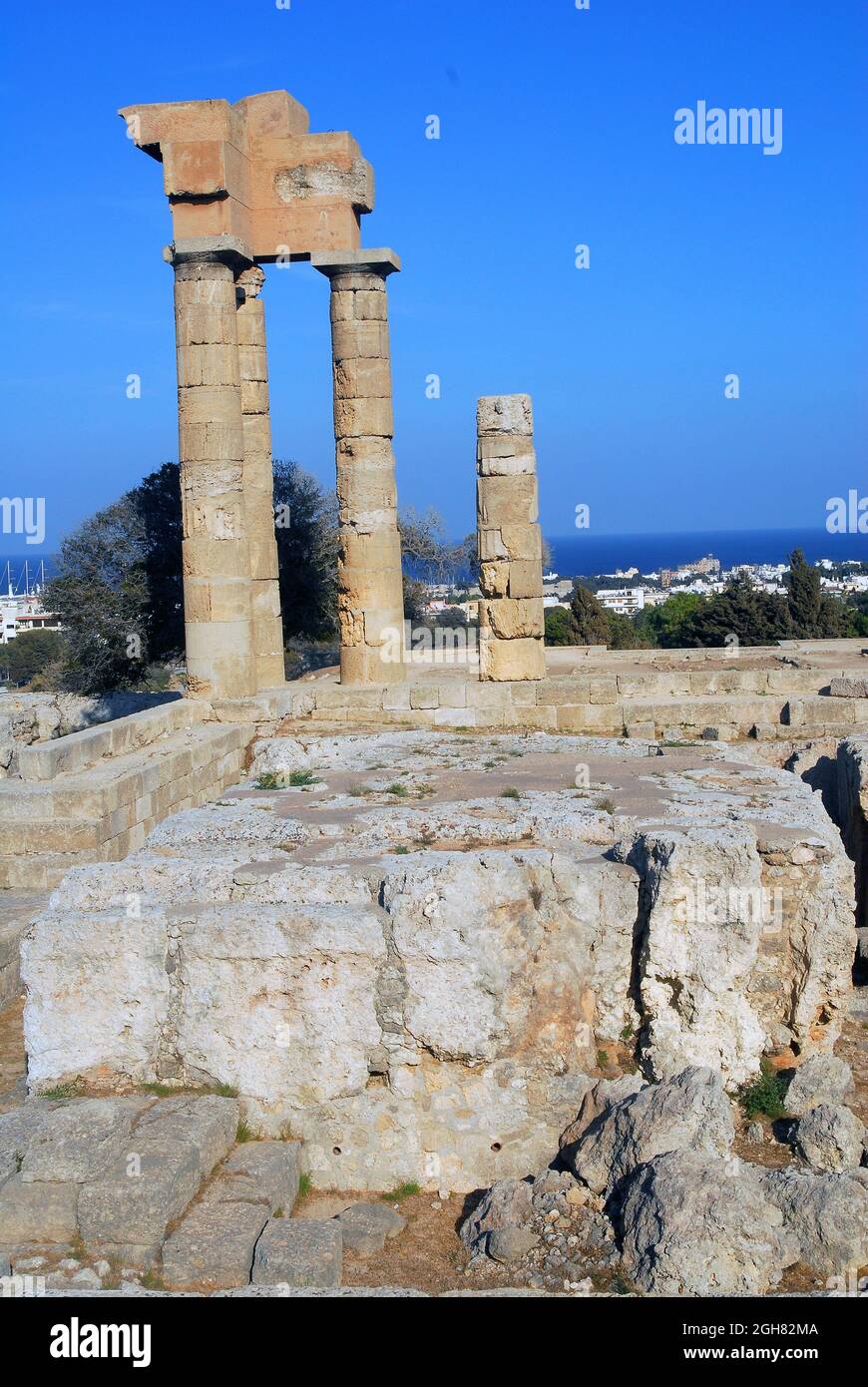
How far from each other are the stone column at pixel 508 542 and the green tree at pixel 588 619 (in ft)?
47.5

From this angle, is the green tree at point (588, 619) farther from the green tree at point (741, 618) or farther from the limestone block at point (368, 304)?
the limestone block at point (368, 304)

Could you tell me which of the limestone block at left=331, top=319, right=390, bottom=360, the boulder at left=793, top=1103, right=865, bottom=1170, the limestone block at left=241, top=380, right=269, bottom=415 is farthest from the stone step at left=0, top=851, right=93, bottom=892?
the limestone block at left=241, top=380, right=269, bottom=415

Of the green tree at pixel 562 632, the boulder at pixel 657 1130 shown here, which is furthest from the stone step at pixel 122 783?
the green tree at pixel 562 632

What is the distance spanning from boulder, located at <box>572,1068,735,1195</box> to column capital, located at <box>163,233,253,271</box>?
10539 millimetres

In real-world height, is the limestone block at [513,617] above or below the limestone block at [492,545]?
below

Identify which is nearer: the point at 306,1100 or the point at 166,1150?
the point at 166,1150

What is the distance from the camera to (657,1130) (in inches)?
181

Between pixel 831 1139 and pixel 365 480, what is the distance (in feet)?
35.1

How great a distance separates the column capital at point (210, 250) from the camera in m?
12.8

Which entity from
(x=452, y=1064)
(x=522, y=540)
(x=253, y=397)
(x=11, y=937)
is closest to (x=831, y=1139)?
(x=452, y=1064)

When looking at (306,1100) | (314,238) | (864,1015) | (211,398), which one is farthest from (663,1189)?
(314,238)
